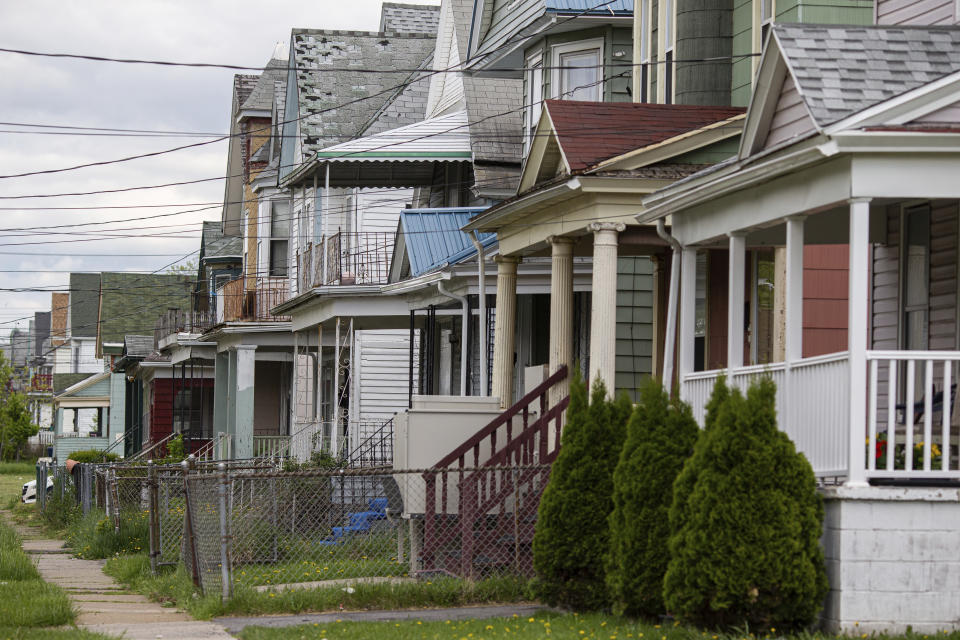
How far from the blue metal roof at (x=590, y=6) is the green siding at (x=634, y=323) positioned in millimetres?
4725

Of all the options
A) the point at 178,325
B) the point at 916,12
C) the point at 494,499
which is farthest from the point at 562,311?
the point at 178,325

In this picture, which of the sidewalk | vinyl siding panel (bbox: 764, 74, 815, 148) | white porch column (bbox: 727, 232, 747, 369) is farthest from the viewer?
white porch column (bbox: 727, 232, 747, 369)

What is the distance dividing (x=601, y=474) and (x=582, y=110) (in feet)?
18.6

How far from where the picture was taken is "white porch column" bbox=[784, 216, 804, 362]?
404 inches

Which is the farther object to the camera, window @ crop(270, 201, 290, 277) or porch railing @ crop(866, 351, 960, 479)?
window @ crop(270, 201, 290, 277)

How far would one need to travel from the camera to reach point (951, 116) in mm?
9906

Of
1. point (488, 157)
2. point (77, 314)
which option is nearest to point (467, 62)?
point (488, 157)

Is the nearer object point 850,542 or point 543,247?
point 850,542

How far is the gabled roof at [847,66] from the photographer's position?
10094mm

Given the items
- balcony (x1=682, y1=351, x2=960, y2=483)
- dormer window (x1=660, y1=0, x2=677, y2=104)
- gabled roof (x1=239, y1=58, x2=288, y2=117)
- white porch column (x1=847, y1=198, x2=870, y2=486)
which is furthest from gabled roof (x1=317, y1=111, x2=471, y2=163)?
white porch column (x1=847, y1=198, x2=870, y2=486)

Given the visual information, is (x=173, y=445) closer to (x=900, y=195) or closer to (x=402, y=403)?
(x=402, y=403)

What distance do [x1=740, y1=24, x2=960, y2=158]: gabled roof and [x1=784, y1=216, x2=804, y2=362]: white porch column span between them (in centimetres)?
82

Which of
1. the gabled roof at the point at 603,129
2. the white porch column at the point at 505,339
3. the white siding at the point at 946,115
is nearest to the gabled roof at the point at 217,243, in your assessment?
the white porch column at the point at 505,339

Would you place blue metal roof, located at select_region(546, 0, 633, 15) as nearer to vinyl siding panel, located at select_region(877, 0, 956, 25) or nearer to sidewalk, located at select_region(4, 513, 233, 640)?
vinyl siding panel, located at select_region(877, 0, 956, 25)
